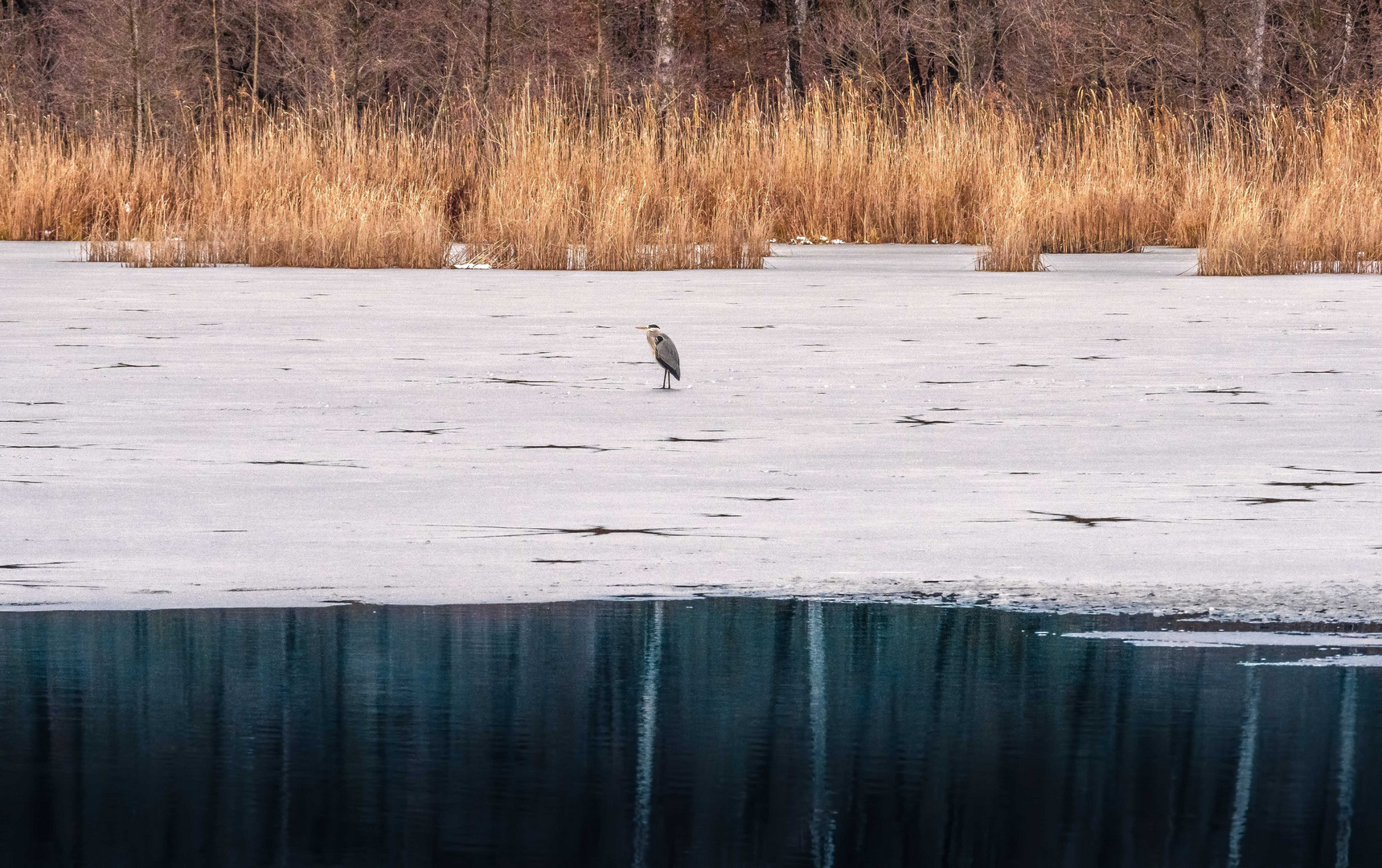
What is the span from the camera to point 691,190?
1641cm

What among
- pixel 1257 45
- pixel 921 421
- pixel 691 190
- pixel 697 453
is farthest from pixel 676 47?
pixel 697 453

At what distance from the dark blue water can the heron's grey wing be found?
331 centimetres

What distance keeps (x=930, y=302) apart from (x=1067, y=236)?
5506 millimetres

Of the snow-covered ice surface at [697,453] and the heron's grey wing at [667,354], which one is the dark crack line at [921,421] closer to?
the snow-covered ice surface at [697,453]

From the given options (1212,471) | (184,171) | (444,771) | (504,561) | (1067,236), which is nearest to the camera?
(444,771)

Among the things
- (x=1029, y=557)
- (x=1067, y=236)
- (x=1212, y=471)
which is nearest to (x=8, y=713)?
(x=1029, y=557)

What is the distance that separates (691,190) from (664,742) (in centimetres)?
1343

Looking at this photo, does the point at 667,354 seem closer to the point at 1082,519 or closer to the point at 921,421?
the point at 921,421

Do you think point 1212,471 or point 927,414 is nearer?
point 1212,471

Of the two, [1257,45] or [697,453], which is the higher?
[1257,45]

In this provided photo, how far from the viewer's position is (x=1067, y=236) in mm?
16641

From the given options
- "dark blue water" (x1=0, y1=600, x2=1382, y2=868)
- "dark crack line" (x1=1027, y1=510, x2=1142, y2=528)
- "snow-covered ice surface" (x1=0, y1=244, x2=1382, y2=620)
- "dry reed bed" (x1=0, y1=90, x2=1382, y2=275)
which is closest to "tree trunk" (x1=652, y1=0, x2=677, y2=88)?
"dry reed bed" (x1=0, y1=90, x2=1382, y2=275)

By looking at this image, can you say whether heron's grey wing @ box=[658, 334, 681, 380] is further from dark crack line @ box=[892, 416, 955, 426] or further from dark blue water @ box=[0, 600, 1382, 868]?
dark blue water @ box=[0, 600, 1382, 868]

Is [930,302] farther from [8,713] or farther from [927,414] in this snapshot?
[8,713]
